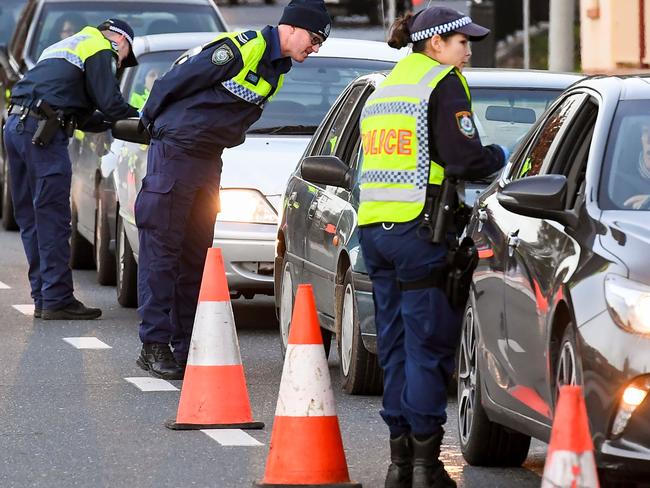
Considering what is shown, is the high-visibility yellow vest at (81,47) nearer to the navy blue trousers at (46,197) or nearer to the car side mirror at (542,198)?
the navy blue trousers at (46,197)

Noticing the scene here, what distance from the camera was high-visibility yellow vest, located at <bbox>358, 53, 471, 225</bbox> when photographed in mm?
7102

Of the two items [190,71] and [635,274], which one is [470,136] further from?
[190,71]

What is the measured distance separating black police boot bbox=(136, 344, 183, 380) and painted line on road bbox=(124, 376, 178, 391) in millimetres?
44

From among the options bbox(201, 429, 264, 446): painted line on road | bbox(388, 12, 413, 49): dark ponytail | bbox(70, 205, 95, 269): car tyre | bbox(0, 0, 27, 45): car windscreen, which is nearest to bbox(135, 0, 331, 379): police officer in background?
bbox(201, 429, 264, 446): painted line on road

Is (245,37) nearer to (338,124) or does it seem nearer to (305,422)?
(338,124)

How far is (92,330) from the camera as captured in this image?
41.5ft

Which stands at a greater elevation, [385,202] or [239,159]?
[385,202]

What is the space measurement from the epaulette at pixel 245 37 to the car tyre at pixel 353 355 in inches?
Result: 48.9

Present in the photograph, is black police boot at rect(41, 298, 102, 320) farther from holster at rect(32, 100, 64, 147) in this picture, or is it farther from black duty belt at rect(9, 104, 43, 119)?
black duty belt at rect(9, 104, 43, 119)

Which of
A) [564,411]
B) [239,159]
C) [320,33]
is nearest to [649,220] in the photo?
[564,411]

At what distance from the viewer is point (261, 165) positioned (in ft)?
41.3

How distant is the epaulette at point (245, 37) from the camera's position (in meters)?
10.2

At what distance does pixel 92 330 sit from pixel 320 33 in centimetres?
322

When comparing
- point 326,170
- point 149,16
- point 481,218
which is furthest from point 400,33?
point 149,16
